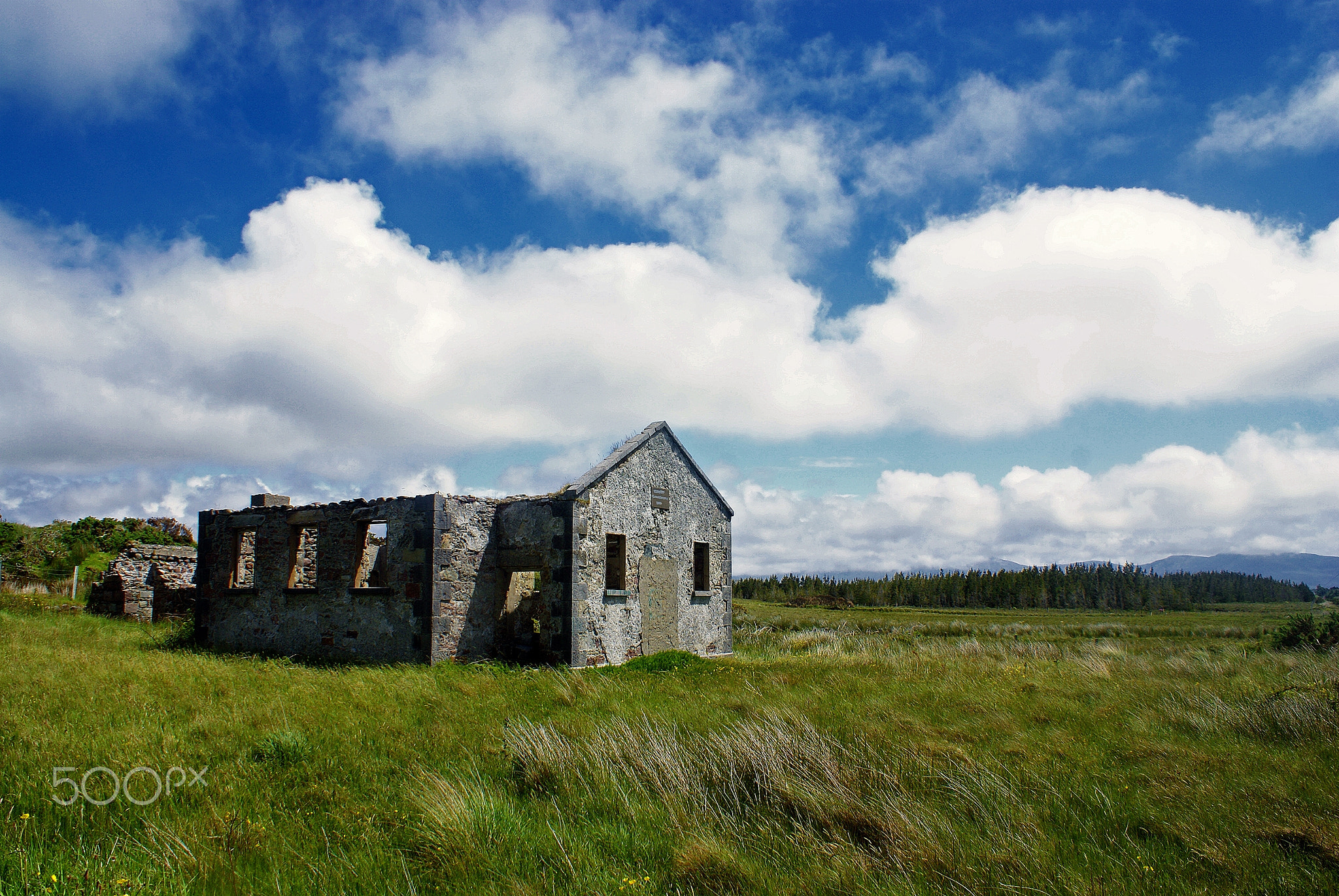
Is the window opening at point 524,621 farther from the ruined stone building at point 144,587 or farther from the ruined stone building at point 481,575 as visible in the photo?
the ruined stone building at point 144,587

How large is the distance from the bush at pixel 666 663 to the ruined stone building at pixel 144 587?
1604cm

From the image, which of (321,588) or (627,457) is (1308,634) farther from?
(321,588)

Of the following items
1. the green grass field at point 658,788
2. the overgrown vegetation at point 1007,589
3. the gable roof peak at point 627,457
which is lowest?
the overgrown vegetation at point 1007,589

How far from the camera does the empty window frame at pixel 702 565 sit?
741 inches

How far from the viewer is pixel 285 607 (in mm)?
16234

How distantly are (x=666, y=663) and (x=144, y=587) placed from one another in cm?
1863

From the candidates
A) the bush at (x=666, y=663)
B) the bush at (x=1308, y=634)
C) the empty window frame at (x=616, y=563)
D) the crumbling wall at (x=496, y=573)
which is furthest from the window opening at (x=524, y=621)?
the bush at (x=1308, y=634)

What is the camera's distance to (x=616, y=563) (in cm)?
1692

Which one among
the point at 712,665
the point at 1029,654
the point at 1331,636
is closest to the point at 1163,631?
the point at 1331,636

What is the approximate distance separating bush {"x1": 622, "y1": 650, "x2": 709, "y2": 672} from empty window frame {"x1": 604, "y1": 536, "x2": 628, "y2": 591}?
5.52 feet

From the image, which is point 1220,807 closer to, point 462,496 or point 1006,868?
point 1006,868
